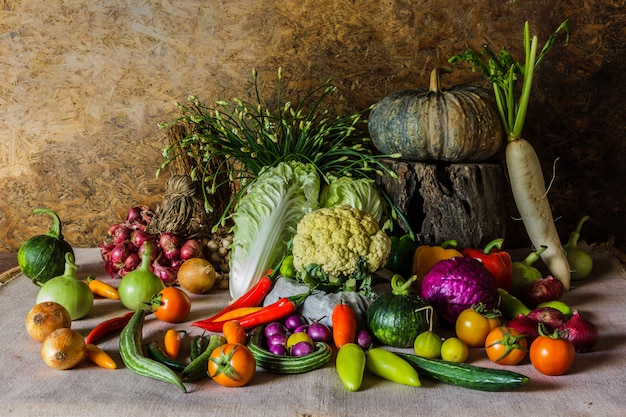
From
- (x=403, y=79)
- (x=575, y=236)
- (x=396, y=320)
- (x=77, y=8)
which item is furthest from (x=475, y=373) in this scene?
(x=77, y=8)

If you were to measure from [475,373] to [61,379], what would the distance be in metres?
1.48

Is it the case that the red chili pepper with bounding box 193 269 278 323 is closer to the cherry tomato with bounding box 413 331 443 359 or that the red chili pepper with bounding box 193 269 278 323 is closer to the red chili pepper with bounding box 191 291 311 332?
the red chili pepper with bounding box 191 291 311 332

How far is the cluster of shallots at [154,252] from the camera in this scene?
355 cm

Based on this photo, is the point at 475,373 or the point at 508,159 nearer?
the point at 475,373

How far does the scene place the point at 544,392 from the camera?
2.24 metres

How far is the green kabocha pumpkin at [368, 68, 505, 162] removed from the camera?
3385mm

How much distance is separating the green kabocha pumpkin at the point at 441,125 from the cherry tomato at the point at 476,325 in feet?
3.52

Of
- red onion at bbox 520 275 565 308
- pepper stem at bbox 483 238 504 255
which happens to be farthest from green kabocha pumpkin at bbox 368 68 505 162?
red onion at bbox 520 275 565 308

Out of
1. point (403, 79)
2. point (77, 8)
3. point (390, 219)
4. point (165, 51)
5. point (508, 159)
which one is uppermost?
point (77, 8)

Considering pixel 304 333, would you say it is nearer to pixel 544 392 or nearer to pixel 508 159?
pixel 544 392

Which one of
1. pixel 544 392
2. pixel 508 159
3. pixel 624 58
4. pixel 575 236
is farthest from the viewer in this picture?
pixel 624 58

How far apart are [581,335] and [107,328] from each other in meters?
1.94

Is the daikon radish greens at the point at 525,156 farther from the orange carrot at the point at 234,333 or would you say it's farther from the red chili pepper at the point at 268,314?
the orange carrot at the point at 234,333

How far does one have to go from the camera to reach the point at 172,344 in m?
2.58
